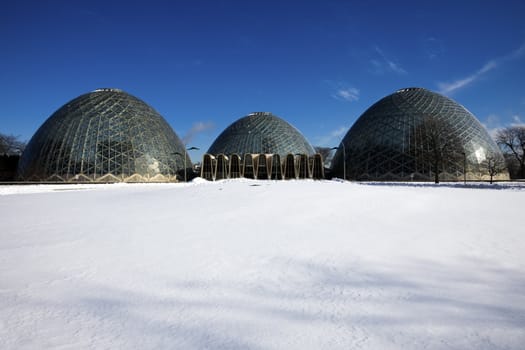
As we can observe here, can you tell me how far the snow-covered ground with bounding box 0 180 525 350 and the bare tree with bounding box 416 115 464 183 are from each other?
42.3m

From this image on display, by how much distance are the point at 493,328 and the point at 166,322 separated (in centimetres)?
309

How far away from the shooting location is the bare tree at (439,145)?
43938 mm

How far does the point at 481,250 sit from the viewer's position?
5211 mm

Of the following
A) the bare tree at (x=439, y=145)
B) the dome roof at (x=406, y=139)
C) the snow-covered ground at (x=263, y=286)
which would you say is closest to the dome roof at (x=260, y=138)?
the dome roof at (x=406, y=139)

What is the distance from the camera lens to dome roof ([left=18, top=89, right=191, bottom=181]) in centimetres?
4319

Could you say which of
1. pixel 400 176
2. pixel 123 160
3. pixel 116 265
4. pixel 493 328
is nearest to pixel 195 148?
pixel 123 160

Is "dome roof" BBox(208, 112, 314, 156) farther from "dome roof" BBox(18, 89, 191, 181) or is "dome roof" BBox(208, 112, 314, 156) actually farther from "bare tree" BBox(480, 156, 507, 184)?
"bare tree" BBox(480, 156, 507, 184)

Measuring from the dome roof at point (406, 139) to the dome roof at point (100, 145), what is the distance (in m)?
32.2

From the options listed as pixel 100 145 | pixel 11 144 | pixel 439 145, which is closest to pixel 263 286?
pixel 100 145

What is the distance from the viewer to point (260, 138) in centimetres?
6400

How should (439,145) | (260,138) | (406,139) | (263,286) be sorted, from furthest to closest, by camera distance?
(260,138), (406,139), (439,145), (263,286)

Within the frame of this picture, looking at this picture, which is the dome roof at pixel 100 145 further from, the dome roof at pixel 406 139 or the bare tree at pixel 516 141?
the bare tree at pixel 516 141

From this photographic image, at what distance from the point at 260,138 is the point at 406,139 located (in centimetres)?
2996

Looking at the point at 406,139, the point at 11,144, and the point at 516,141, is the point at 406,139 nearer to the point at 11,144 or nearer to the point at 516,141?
the point at 516,141
